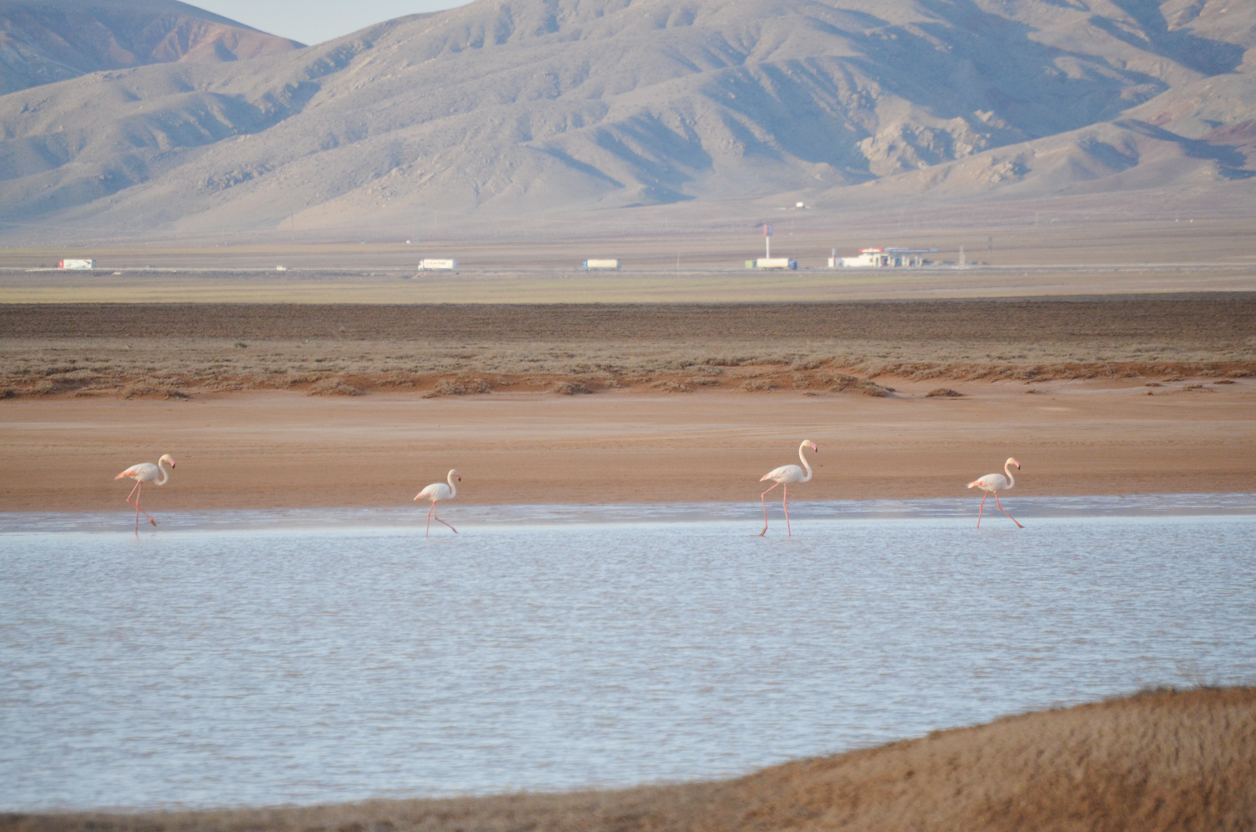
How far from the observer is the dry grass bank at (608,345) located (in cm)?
2397

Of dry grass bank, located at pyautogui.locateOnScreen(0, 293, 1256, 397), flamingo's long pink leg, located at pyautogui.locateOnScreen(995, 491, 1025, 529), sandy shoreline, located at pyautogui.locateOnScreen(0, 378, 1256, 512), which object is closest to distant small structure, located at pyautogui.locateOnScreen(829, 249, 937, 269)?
dry grass bank, located at pyautogui.locateOnScreen(0, 293, 1256, 397)

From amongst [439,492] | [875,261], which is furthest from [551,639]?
[875,261]

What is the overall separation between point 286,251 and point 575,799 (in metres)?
158

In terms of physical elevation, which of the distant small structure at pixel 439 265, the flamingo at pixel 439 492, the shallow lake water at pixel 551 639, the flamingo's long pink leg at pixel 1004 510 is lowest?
the shallow lake water at pixel 551 639

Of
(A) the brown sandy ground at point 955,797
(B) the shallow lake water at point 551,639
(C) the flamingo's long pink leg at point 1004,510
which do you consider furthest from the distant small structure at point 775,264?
(A) the brown sandy ground at point 955,797

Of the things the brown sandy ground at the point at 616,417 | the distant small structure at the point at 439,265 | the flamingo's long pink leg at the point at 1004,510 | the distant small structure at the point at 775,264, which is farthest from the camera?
the distant small structure at the point at 775,264

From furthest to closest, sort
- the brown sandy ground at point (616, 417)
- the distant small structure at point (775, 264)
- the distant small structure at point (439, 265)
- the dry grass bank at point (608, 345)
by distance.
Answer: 1. the distant small structure at point (775, 264)
2. the distant small structure at point (439, 265)
3. the dry grass bank at point (608, 345)
4. the brown sandy ground at point (616, 417)

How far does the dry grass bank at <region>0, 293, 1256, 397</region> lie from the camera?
944 inches

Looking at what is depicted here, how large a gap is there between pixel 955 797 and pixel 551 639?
3.97 meters

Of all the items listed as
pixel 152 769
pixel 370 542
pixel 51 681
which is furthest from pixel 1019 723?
pixel 370 542

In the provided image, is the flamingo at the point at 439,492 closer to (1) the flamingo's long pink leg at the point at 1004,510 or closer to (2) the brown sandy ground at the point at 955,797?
(1) the flamingo's long pink leg at the point at 1004,510

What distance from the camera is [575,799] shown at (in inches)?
234

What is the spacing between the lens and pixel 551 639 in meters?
8.98

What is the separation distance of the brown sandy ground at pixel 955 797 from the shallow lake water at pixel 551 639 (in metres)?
0.39
